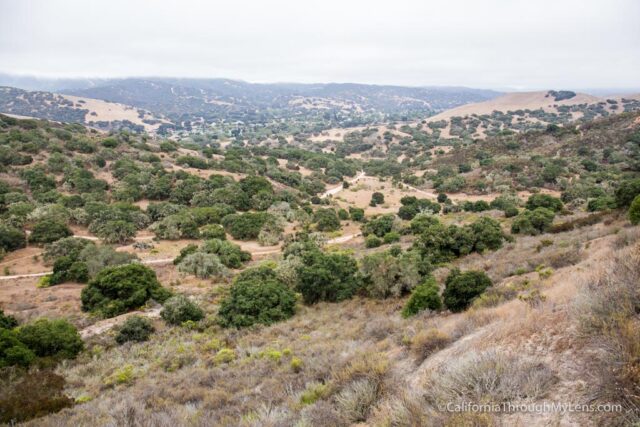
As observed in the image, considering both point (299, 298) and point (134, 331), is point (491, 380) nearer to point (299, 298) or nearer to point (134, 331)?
point (134, 331)

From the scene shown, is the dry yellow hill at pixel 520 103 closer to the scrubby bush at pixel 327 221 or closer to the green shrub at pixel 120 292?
the scrubby bush at pixel 327 221

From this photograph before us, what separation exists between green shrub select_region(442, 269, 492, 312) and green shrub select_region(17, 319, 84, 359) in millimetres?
Answer: 13821

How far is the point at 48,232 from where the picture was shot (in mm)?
30688

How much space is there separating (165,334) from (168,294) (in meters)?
4.84

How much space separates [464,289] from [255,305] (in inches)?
344

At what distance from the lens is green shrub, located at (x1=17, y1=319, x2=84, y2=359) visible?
12852mm

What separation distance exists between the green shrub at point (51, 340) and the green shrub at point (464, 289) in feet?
45.3

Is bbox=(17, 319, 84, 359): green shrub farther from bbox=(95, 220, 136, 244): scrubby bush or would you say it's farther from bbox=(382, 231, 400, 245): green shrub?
bbox=(382, 231, 400, 245): green shrub

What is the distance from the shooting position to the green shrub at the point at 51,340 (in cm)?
1285

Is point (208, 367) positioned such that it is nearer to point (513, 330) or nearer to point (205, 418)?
point (205, 418)

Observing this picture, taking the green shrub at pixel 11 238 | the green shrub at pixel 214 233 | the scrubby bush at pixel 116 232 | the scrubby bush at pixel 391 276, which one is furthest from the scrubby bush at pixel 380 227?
the green shrub at pixel 11 238

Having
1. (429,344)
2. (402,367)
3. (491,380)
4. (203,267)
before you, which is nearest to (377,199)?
Answer: (203,267)

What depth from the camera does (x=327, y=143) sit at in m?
115

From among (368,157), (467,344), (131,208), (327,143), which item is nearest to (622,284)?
(467,344)
